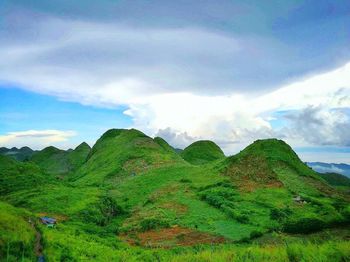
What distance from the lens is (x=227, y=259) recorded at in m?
11.5

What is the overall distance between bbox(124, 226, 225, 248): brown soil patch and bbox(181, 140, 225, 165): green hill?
2953 inches

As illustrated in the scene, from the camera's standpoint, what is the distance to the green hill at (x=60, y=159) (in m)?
118

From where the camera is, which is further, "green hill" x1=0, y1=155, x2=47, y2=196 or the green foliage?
"green hill" x1=0, y1=155, x2=47, y2=196

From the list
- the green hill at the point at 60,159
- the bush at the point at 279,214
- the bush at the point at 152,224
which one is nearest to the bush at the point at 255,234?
the bush at the point at 279,214

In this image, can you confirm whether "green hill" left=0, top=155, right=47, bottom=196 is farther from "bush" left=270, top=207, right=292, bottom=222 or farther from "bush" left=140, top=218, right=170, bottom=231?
"bush" left=270, top=207, right=292, bottom=222

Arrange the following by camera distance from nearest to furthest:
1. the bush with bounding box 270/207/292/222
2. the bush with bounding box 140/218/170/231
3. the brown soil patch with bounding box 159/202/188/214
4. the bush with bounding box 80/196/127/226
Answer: the bush with bounding box 140/218/170/231, the bush with bounding box 270/207/292/222, the bush with bounding box 80/196/127/226, the brown soil patch with bounding box 159/202/188/214

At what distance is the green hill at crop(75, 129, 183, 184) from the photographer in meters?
67.6

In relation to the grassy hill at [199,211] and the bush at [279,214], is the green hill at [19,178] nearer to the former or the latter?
the grassy hill at [199,211]

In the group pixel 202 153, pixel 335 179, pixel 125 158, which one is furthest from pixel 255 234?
pixel 335 179

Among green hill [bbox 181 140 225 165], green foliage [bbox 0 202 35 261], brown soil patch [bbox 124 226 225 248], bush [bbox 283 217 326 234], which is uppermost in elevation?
green hill [bbox 181 140 225 165]

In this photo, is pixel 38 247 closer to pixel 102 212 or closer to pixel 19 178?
pixel 102 212

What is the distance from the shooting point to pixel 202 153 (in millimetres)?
115812

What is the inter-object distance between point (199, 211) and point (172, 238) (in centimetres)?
852

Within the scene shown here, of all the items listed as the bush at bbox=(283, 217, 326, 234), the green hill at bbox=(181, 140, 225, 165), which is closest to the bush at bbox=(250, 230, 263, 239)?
the bush at bbox=(283, 217, 326, 234)
